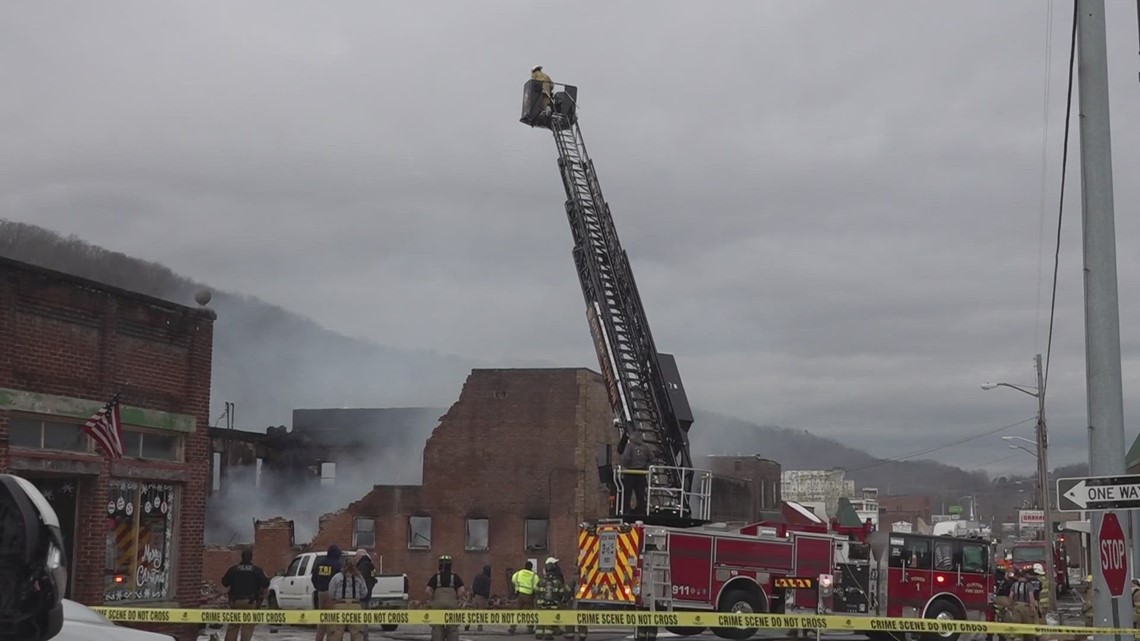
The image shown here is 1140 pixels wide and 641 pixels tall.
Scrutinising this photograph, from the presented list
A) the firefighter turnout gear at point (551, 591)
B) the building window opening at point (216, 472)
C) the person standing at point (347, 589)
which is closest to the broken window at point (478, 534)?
the building window opening at point (216, 472)

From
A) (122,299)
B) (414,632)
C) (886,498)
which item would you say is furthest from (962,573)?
(886,498)

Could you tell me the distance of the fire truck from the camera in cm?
2112

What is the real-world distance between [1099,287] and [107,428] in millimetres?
12773

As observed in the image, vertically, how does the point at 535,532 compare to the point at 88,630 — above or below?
below

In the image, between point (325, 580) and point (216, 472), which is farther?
point (216, 472)

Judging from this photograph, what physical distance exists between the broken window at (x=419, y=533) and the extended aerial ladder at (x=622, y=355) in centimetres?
1796

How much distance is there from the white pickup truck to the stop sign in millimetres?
23753

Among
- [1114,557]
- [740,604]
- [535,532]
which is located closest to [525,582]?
[740,604]

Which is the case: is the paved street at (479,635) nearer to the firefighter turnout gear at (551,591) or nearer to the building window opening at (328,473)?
the firefighter turnout gear at (551,591)

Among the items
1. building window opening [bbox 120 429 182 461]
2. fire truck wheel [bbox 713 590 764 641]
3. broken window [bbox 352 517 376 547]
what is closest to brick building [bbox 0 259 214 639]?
building window opening [bbox 120 429 182 461]

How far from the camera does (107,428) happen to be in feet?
55.0

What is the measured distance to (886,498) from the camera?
167750mm

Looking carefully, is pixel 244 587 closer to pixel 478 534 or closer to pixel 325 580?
pixel 325 580

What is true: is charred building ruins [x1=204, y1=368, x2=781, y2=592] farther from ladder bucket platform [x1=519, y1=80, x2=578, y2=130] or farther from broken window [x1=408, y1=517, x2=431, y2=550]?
ladder bucket platform [x1=519, y1=80, x2=578, y2=130]
